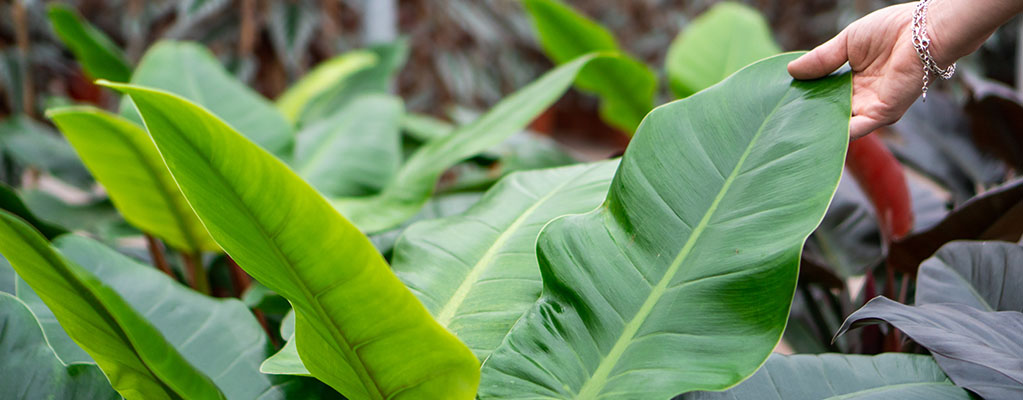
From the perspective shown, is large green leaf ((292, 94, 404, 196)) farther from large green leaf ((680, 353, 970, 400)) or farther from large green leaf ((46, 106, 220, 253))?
large green leaf ((680, 353, 970, 400))

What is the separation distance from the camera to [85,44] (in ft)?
4.27

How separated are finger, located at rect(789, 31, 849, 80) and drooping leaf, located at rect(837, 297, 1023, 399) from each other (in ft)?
0.58

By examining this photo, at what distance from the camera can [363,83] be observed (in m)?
1.62

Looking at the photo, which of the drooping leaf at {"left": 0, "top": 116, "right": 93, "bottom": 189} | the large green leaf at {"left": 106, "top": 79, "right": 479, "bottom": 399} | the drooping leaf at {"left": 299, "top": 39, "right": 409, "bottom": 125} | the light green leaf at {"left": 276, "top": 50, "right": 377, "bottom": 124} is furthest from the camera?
the drooping leaf at {"left": 299, "top": 39, "right": 409, "bottom": 125}

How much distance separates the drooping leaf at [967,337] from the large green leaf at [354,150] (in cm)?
69

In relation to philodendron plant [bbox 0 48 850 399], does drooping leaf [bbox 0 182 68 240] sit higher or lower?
lower

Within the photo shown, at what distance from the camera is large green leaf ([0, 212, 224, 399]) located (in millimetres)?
393

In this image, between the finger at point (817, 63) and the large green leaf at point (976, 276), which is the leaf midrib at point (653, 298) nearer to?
the finger at point (817, 63)

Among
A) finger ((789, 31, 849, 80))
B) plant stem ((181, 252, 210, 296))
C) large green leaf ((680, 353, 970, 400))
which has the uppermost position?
finger ((789, 31, 849, 80))

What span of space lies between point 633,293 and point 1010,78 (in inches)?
172

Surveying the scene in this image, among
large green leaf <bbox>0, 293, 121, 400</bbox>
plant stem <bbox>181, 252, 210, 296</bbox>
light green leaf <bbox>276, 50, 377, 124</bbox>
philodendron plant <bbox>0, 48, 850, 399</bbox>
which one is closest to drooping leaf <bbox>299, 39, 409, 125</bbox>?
light green leaf <bbox>276, 50, 377, 124</bbox>

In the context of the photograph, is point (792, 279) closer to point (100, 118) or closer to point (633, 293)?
point (633, 293)

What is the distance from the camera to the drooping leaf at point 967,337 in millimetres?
469

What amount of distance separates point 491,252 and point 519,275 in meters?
0.05
